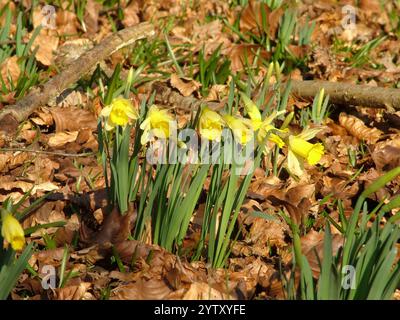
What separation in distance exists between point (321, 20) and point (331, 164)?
1867mm

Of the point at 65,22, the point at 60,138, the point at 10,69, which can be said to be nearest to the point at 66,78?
the point at 60,138

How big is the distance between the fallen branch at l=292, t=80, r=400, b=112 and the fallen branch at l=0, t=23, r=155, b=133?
3.17ft

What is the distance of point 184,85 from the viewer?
13.8 ft

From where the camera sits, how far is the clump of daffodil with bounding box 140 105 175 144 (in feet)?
7.98

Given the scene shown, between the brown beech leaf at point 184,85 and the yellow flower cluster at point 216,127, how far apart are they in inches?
63.6

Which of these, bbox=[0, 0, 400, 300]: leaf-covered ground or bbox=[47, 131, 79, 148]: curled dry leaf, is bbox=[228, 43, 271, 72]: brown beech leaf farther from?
bbox=[47, 131, 79, 148]: curled dry leaf

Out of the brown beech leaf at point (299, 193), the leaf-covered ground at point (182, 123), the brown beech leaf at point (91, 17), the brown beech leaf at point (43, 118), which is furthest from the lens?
the brown beech leaf at point (91, 17)

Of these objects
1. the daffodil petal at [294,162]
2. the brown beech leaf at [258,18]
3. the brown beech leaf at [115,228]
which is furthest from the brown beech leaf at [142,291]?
the brown beech leaf at [258,18]

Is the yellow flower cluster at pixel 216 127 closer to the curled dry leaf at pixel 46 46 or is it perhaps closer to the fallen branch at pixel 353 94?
the fallen branch at pixel 353 94

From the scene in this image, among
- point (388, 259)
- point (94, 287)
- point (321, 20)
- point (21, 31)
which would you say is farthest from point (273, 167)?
point (321, 20)

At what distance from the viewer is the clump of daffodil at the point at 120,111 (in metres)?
2.46

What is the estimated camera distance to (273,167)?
3484 mm

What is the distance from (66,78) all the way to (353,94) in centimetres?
147
